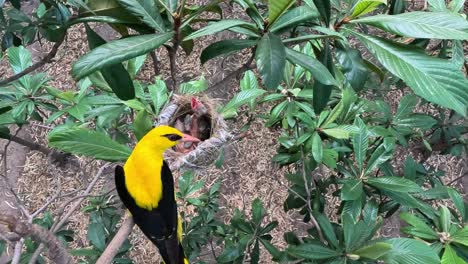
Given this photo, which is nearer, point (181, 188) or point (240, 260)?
point (240, 260)

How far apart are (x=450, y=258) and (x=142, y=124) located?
77 centimetres

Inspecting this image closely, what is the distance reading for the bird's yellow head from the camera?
3.45 feet

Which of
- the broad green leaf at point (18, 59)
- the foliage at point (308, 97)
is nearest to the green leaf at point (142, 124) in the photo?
the foliage at point (308, 97)

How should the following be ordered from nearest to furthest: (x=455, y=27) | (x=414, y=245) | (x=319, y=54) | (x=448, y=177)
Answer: (x=455, y=27) < (x=319, y=54) < (x=414, y=245) < (x=448, y=177)

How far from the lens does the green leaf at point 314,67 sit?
2.44 feet

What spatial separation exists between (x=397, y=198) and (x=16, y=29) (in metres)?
1.33

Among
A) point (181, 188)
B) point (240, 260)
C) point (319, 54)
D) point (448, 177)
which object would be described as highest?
point (319, 54)

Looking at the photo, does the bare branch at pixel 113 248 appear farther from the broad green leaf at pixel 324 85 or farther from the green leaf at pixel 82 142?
the broad green leaf at pixel 324 85

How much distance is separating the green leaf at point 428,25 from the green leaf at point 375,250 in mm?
454

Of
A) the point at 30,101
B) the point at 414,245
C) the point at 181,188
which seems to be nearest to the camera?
the point at 414,245

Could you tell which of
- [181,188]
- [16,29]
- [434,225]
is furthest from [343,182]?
[16,29]

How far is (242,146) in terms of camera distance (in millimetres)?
2389

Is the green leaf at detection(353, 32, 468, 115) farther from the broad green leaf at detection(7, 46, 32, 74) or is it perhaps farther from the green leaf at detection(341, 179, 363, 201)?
the broad green leaf at detection(7, 46, 32, 74)

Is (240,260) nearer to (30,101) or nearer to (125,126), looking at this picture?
(125,126)
